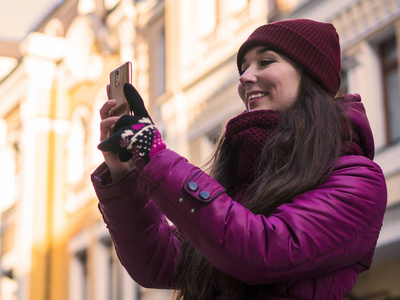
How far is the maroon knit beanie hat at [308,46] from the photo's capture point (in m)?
2.45

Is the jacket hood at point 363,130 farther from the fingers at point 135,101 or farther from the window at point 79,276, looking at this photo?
the window at point 79,276

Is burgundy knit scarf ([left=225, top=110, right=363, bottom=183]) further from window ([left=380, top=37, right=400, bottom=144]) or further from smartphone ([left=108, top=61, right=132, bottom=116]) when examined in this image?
window ([left=380, top=37, right=400, bottom=144])

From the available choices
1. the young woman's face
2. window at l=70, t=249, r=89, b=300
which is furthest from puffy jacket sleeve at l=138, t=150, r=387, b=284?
window at l=70, t=249, r=89, b=300

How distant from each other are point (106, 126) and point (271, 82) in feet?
1.61

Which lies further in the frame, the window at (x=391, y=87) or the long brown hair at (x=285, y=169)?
the window at (x=391, y=87)

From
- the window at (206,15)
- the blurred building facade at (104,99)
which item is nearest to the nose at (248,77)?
the blurred building facade at (104,99)

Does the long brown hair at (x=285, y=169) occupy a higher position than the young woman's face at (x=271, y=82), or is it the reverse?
the young woman's face at (x=271, y=82)

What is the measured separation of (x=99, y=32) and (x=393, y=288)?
10.1 meters

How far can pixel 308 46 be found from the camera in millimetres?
2471

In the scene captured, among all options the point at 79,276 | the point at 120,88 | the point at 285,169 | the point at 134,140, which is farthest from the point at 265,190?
A: the point at 79,276

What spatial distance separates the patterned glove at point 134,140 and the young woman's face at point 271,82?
1.39ft

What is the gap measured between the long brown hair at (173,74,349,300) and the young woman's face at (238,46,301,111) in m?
0.04

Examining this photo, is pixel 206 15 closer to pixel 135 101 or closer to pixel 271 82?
pixel 271 82

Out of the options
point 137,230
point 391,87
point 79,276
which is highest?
point 137,230
